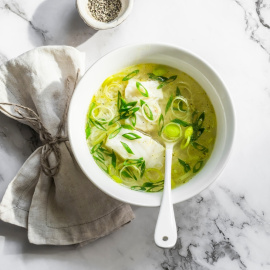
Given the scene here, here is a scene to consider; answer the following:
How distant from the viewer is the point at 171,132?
1.79 meters

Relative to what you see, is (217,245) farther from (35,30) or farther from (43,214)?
(35,30)

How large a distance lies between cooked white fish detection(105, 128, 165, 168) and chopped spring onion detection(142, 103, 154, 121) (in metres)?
0.07

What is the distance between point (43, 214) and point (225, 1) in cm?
116

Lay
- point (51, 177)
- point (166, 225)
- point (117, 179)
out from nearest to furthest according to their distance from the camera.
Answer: point (166, 225) → point (117, 179) → point (51, 177)

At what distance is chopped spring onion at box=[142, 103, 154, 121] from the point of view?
1.79 metres

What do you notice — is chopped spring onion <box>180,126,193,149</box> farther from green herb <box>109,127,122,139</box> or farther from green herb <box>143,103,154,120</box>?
green herb <box>109,127,122,139</box>

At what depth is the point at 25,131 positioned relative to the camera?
1.96 metres

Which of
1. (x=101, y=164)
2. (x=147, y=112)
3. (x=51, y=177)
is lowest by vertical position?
(x=51, y=177)

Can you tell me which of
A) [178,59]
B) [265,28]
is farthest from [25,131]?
[265,28]

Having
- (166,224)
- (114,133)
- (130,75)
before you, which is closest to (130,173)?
(114,133)

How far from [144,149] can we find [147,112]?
0.46 feet

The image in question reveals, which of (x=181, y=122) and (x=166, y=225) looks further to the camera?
(x=181, y=122)

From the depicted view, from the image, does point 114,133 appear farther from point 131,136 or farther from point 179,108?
point 179,108

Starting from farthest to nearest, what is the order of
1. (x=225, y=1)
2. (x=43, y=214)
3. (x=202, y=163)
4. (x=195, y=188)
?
(x=225, y=1), (x=43, y=214), (x=202, y=163), (x=195, y=188)
